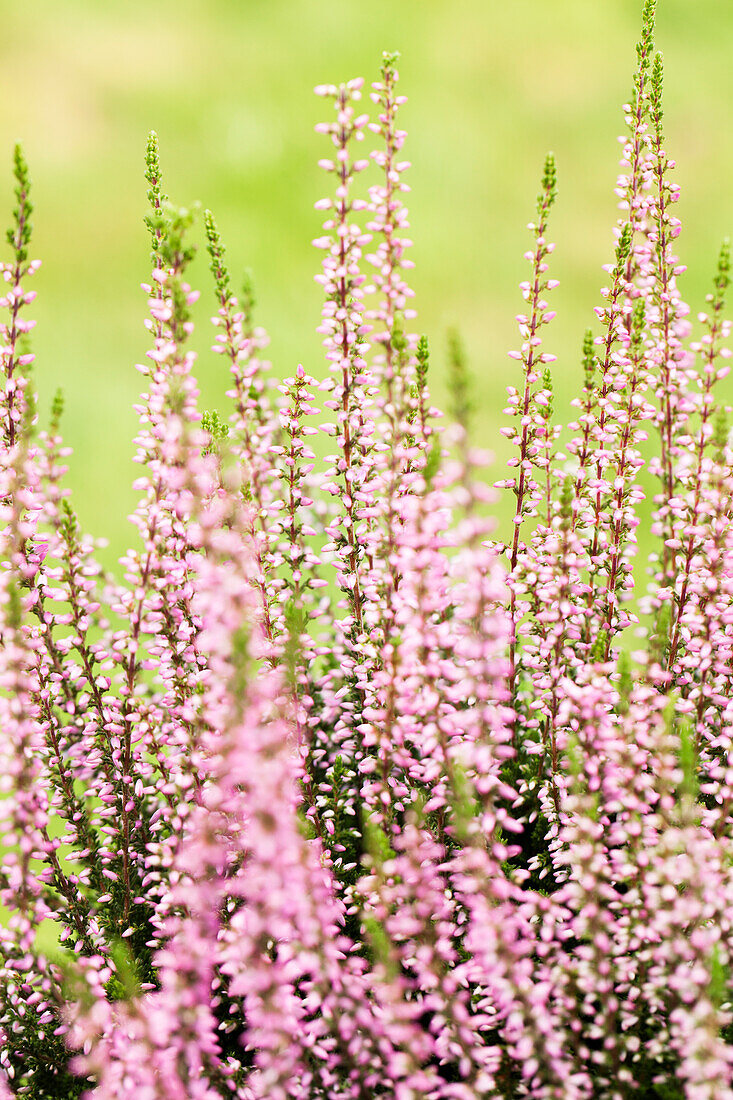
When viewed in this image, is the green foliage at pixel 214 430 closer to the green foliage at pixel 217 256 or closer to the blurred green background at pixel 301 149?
the green foliage at pixel 217 256

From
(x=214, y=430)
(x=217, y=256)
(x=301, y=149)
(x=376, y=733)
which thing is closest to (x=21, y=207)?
(x=217, y=256)

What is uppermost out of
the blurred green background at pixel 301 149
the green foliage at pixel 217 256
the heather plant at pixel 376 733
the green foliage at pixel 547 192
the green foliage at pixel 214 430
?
the blurred green background at pixel 301 149

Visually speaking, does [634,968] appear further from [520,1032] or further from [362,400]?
[362,400]

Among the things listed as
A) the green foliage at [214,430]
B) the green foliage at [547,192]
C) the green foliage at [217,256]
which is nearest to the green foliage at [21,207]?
the green foliage at [217,256]

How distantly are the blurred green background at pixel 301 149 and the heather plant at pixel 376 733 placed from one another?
402 centimetres

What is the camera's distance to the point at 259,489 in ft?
7.58

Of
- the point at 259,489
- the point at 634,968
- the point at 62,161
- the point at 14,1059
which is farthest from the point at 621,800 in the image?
the point at 62,161

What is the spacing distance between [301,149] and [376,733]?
285 inches

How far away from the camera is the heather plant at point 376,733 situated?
1768 mm

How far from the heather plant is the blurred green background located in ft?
13.2

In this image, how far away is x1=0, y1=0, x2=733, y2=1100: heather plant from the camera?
177 centimetres

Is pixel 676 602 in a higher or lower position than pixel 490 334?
lower

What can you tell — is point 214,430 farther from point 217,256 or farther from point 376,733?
point 376,733

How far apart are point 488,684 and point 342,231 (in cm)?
96
